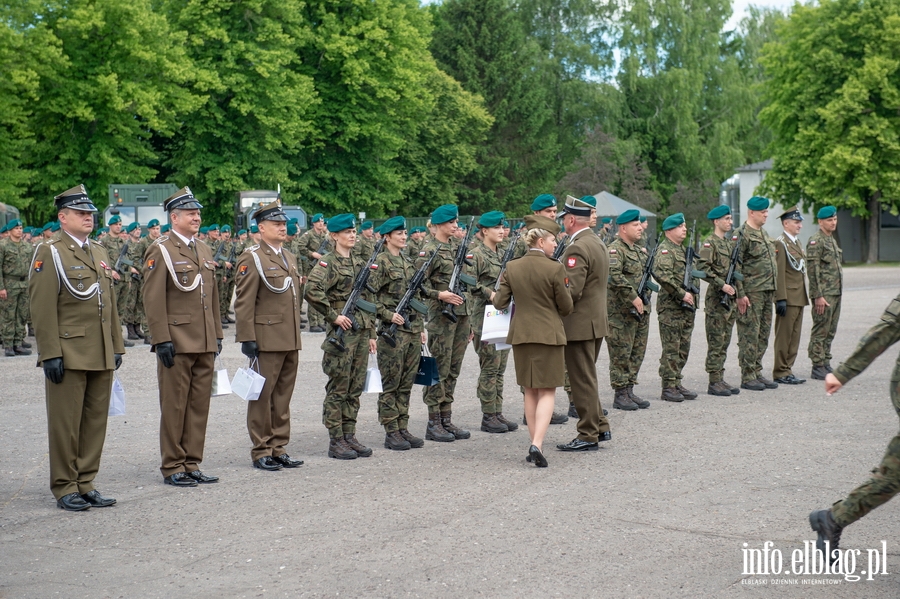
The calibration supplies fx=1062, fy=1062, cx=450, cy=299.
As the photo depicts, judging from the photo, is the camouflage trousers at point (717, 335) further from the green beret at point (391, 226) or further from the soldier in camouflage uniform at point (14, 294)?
the soldier in camouflage uniform at point (14, 294)

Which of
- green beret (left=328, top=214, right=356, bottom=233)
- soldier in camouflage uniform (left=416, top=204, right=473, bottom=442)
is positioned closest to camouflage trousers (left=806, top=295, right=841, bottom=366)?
soldier in camouflage uniform (left=416, top=204, right=473, bottom=442)

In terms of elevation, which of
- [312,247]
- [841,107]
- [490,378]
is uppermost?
[841,107]

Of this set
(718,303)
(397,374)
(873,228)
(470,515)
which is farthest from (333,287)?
(873,228)

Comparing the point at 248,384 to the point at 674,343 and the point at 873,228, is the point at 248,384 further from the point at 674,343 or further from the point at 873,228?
the point at 873,228

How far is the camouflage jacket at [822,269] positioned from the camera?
1372 centimetres

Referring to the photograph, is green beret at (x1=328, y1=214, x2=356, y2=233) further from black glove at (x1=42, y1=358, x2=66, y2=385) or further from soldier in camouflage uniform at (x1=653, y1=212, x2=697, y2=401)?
soldier in camouflage uniform at (x1=653, y1=212, x2=697, y2=401)

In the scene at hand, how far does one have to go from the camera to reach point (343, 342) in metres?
9.01

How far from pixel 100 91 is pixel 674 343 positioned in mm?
30413

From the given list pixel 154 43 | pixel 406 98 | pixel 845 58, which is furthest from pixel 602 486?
pixel 845 58

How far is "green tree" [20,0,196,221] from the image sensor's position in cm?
3728

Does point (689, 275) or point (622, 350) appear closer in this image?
point (622, 350)

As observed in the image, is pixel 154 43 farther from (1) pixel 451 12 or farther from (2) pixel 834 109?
(2) pixel 834 109

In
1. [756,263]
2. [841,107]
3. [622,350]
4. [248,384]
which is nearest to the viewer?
[248,384]

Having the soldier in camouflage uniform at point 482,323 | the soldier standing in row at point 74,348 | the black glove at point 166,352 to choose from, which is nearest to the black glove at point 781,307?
the soldier in camouflage uniform at point 482,323
